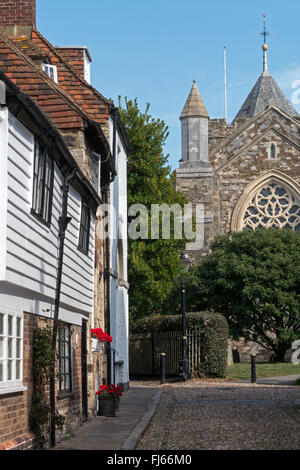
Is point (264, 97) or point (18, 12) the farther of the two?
point (264, 97)

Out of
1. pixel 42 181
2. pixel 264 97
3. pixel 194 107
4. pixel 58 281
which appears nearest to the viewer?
pixel 42 181

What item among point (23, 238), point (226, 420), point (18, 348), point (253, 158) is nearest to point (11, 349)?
point (18, 348)

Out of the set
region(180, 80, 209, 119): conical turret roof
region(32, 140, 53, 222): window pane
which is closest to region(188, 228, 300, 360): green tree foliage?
region(180, 80, 209, 119): conical turret roof

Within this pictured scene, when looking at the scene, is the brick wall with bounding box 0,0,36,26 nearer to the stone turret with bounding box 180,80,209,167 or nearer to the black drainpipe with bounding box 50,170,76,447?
the black drainpipe with bounding box 50,170,76,447

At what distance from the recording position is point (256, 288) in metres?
33.8

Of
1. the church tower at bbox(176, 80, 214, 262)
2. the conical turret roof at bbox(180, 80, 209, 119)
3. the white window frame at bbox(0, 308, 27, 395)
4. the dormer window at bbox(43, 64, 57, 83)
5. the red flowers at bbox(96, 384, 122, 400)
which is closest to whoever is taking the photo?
the white window frame at bbox(0, 308, 27, 395)

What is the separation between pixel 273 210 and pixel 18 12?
1088 inches

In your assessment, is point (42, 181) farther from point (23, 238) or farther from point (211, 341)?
point (211, 341)

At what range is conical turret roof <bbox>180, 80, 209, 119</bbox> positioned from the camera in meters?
42.3

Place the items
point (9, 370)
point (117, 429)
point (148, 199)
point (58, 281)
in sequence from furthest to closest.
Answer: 1. point (148, 199)
2. point (117, 429)
3. point (58, 281)
4. point (9, 370)

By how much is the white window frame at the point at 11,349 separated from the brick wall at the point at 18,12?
945 centimetres

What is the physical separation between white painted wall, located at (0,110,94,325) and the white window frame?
0.14 m

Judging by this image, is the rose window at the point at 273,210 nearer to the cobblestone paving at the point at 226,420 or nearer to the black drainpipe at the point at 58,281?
the cobblestone paving at the point at 226,420

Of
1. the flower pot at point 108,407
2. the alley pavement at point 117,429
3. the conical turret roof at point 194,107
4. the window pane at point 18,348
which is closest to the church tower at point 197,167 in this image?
the conical turret roof at point 194,107
